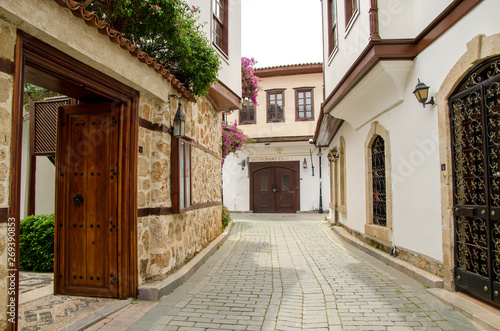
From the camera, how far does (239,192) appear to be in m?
18.9

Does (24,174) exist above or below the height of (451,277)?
above

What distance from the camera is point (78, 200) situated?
4.58 meters

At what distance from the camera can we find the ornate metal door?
3.86 metres

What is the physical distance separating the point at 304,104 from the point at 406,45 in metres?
12.5

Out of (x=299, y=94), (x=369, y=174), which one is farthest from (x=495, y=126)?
(x=299, y=94)

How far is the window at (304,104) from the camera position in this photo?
18031 millimetres

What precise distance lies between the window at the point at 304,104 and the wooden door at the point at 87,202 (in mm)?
14236

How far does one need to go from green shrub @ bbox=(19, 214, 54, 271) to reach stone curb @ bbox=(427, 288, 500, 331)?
19.1ft

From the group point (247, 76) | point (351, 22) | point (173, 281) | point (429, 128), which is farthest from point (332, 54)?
point (173, 281)

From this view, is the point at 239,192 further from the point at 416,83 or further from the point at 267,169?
the point at 416,83

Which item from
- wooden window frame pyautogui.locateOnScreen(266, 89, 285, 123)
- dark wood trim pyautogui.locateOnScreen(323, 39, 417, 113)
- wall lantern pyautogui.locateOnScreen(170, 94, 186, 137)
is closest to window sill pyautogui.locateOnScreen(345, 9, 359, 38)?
dark wood trim pyautogui.locateOnScreen(323, 39, 417, 113)

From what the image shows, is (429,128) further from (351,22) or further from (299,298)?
(351,22)

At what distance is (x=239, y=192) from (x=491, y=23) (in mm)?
15649

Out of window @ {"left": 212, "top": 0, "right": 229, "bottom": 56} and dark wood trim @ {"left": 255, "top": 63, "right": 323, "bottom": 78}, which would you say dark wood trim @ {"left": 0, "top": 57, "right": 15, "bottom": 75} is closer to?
window @ {"left": 212, "top": 0, "right": 229, "bottom": 56}
